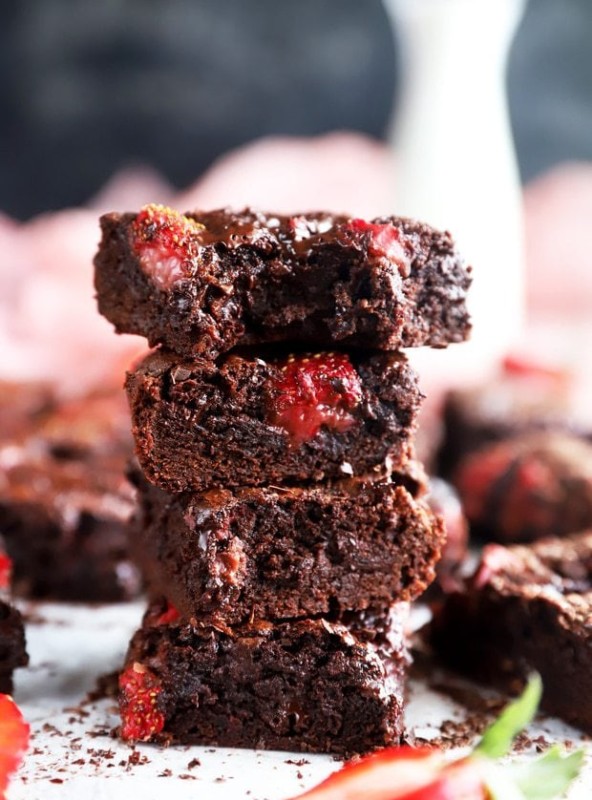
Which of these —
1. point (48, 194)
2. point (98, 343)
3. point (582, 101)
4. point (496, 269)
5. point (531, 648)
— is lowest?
point (531, 648)

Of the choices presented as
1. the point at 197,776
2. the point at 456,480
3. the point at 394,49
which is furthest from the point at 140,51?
the point at 197,776

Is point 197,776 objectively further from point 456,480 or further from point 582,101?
point 582,101

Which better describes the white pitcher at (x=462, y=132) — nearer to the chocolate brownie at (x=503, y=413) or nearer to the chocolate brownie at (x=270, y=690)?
the chocolate brownie at (x=503, y=413)

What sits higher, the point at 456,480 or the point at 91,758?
the point at 456,480

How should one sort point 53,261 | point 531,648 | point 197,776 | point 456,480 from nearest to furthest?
point 197,776 → point 531,648 → point 456,480 → point 53,261

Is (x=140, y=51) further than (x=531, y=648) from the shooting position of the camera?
Yes

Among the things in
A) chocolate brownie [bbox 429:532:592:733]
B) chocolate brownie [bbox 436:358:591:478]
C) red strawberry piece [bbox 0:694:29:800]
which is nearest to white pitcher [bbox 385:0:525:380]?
chocolate brownie [bbox 436:358:591:478]
